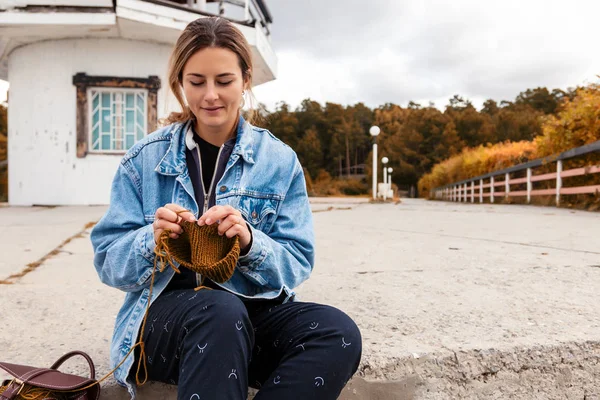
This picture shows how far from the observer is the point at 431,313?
1960 mm

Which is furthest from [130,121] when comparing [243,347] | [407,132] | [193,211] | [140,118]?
[407,132]

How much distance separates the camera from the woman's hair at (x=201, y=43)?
162cm

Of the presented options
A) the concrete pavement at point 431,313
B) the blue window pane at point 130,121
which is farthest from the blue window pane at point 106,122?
the concrete pavement at point 431,313

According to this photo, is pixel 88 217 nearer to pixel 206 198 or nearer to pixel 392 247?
pixel 392 247

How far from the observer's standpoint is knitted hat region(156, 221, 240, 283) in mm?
1351

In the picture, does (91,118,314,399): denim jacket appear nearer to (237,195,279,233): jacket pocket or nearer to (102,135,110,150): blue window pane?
(237,195,279,233): jacket pocket

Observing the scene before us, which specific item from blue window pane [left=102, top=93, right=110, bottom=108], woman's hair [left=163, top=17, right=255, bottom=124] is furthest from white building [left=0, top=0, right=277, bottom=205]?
woman's hair [left=163, top=17, right=255, bottom=124]

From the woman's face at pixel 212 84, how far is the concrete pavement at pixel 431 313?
838mm

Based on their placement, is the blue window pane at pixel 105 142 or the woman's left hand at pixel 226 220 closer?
the woman's left hand at pixel 226 220

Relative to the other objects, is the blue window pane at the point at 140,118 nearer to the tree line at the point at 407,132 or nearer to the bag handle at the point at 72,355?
the bag handle at the point at 72,355

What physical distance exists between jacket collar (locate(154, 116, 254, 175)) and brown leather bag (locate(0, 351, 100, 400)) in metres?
0.63

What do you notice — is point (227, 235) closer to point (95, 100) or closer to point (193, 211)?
point (193, 211)

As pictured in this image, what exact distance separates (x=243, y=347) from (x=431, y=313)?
0.93 meters

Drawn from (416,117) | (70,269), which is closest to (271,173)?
(70,269)
